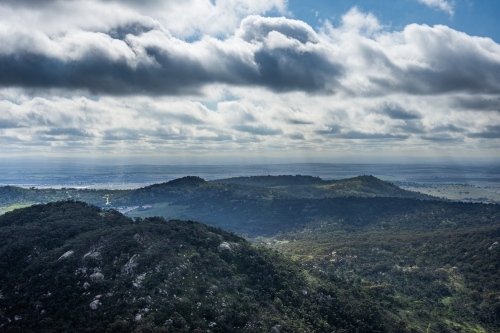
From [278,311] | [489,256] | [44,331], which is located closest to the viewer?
[44,331]

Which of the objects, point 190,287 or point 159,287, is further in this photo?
point 190,287

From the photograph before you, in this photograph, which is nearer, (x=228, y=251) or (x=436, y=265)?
(x=228, y=251)

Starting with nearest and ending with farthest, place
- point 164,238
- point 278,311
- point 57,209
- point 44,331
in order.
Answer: point 44,331 → point 278,311 → point 164,238 → point 57,209

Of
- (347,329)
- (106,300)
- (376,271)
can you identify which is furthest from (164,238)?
(376,271)

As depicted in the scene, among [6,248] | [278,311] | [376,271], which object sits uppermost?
[6,248]

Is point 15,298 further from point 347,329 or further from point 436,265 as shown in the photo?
point 436,265

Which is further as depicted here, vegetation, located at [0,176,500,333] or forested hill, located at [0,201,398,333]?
vegetation, located at [0,176,500,333]

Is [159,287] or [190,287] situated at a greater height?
[159,287]

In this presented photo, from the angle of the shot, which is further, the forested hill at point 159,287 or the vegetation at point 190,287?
the vegetation at point 190,287
